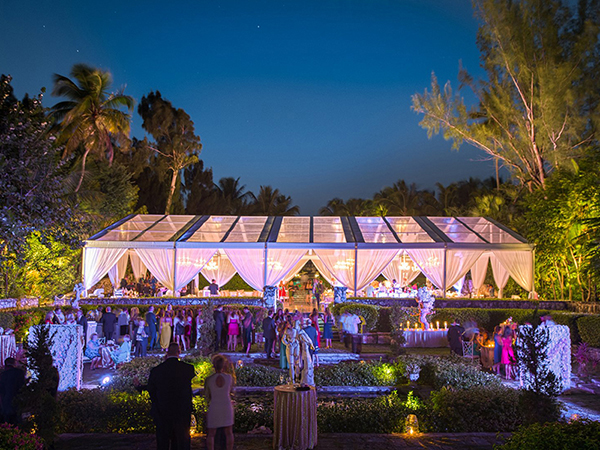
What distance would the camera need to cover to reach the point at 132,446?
A: 5.90m

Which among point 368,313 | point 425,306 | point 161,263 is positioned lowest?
point 368,313

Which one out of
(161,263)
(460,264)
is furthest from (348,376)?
(161,263)

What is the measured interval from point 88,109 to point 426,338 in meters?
18.1

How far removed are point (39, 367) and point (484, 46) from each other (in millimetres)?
24545

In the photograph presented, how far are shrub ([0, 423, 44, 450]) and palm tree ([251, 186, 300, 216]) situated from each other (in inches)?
1405

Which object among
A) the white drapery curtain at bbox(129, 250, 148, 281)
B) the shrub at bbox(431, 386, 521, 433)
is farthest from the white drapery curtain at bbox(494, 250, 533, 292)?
the white drapery curtain at bbox(129, 250, 148, 281)

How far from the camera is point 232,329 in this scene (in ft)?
43.8

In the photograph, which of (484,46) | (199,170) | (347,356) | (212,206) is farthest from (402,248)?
(199,170)

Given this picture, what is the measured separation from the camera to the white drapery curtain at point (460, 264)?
2045 cm

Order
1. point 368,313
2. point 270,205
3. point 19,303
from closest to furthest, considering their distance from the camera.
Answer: point 19,303 < point 368,313 < point 270,205

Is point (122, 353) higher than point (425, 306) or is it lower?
lower

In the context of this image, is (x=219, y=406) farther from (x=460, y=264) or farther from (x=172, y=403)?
(x=460, y=264)

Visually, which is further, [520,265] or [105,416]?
[520,265]

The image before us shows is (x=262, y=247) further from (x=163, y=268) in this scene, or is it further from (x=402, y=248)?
(x=402, y=248)
